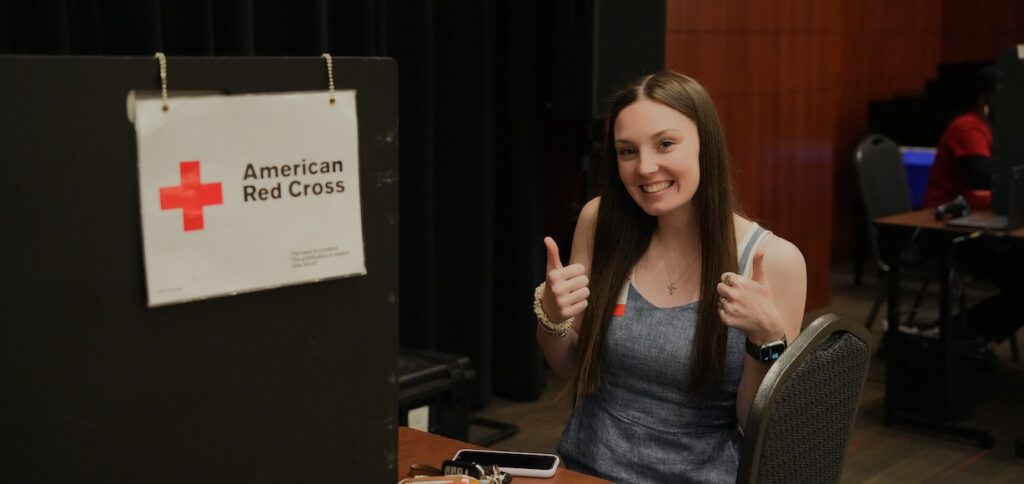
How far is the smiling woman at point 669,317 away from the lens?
1881mm

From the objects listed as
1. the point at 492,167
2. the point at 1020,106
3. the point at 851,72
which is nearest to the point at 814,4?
the point at 851,72

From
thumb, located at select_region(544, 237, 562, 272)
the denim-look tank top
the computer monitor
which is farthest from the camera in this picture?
the computer monitor

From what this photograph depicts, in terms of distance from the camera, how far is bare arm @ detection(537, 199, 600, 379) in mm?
1731

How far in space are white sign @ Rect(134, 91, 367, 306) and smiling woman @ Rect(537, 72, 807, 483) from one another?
97 cm

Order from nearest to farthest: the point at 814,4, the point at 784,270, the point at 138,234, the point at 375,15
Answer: the point at 138,234 → the point at 784,270 → the point at 375,15 → the point at 814,4

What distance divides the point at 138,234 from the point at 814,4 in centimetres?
607

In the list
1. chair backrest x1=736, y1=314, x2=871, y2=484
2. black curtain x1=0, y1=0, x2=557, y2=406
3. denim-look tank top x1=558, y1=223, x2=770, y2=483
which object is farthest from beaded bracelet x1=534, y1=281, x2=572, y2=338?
black curtain x1=0, y1=0, x2=557, y2=406

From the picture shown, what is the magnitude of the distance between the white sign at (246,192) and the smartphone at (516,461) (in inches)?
30.4

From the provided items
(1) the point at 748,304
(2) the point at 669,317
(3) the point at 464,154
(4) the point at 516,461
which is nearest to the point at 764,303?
(1) the point at 748,304

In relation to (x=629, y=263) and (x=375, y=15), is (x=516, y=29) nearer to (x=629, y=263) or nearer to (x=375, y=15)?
(x=375, y=15)

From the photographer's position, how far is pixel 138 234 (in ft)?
2.54

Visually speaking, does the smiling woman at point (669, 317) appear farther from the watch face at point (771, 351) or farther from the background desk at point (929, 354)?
the background desk at point (929, 354)

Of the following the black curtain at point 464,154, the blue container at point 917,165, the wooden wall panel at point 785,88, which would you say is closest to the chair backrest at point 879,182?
the wooden wall panel at point 785,88

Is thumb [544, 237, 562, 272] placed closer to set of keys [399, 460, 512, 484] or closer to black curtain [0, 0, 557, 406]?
set of keys [399, 460, 512, 484]
